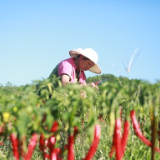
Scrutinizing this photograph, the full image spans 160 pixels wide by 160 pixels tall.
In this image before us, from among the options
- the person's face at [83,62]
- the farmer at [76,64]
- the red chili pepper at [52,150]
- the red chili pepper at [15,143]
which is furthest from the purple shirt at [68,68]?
→ the red chili pepper at [15,143]

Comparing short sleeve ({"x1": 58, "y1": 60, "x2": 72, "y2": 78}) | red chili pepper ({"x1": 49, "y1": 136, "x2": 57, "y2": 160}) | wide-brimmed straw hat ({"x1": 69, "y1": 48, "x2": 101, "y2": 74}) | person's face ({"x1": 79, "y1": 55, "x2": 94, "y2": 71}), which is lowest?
red chili pepper ({"x1": 49, "y1": 136, "x2": 57, "y2": 160})

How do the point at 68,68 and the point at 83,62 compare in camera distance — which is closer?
the point at 68,68

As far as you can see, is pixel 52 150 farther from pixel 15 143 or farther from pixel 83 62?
pixel 83 62

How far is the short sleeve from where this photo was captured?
318cm

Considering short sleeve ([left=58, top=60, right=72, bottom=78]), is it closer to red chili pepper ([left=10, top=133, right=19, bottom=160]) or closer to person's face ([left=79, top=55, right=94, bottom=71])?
person's face ([left=79, top=55, right=94, bottom=71])

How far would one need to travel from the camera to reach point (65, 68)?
3.20 metres

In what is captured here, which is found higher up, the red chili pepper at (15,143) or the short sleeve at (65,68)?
the short sleeve at (65,68)

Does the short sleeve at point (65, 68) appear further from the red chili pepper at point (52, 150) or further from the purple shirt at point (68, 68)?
the red chili pepper at point (52, 150)

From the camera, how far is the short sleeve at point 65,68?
318cm

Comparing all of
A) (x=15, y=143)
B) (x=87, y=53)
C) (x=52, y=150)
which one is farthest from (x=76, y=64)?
(x=15, y=143)

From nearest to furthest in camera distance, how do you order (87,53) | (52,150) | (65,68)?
(52,150) → (65,68) → (87,53)

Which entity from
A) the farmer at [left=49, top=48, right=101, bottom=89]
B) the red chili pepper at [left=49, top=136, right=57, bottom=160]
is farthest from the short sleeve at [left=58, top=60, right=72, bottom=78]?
the red chili pepper at [left=49, top=136, right=57, bottom=160]

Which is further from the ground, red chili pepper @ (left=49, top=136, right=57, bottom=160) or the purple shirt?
the purple shirt

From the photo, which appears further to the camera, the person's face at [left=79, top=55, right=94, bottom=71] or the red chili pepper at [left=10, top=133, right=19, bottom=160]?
the person's face at [left=79, top=55, right=94, bottom=71]
